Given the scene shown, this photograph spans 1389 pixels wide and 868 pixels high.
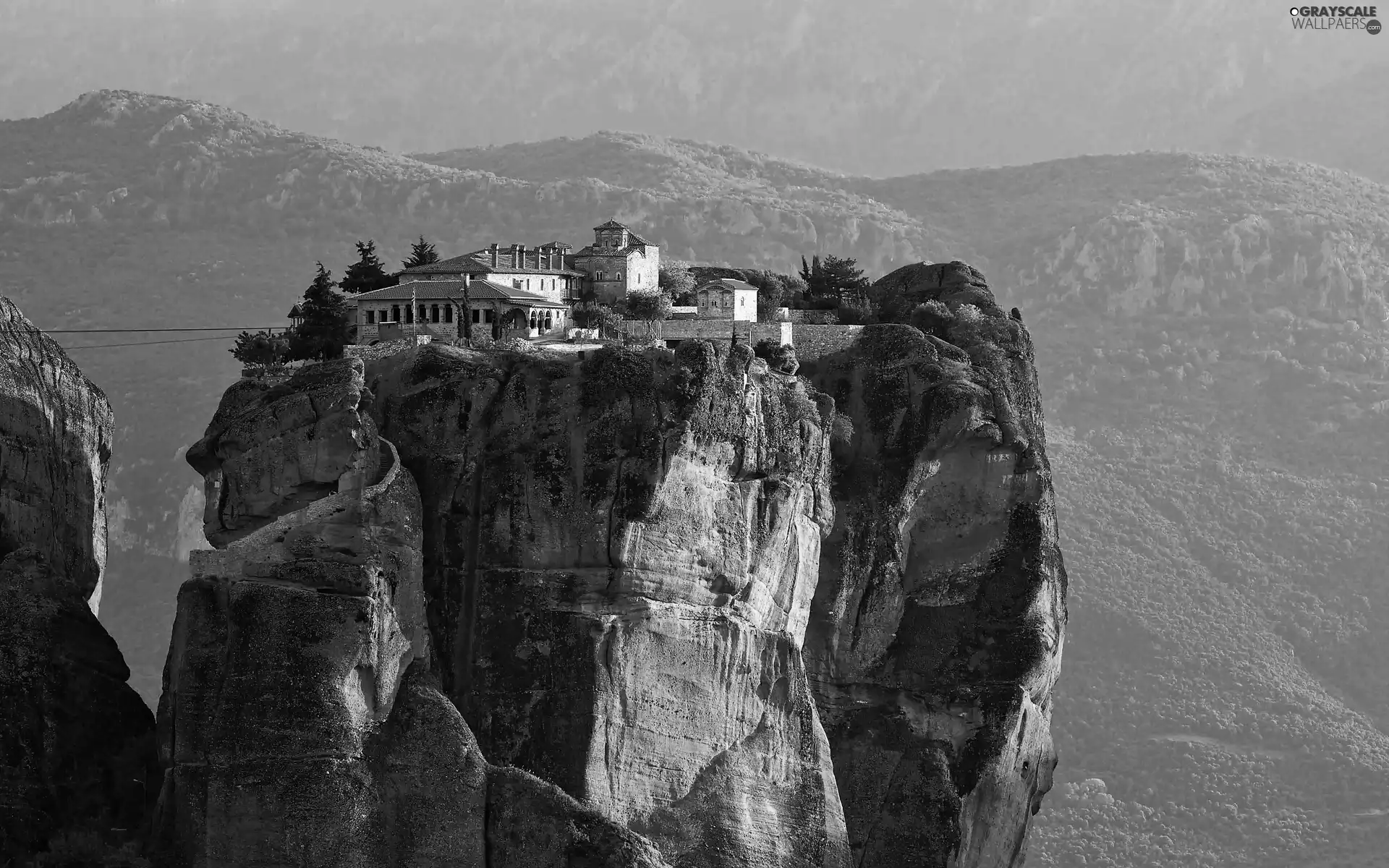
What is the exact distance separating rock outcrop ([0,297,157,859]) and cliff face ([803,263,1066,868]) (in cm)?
1954

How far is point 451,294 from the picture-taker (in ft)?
305

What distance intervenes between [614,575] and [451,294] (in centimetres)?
1176

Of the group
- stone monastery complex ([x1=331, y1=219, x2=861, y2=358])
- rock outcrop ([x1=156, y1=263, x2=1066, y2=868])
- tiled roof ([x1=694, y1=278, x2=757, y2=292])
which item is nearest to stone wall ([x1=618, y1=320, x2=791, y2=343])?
stone monastery complex ([x1=331, y1=219, x2=861, y2=358])

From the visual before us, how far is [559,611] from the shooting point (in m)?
85.0

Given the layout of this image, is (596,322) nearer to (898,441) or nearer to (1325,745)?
(898,441)

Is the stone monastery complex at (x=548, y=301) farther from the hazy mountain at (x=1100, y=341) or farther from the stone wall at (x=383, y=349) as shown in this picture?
the hazy mountain at (x=1100, y=341)

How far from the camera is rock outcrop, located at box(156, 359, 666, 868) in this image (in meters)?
79.8

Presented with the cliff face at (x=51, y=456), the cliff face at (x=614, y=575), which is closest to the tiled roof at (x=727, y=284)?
the cliff face at (x=614, y=575)

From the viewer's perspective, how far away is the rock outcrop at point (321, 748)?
79.8m

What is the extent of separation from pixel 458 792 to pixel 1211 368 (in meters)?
84.2

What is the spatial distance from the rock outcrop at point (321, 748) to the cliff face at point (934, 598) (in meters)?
14.1

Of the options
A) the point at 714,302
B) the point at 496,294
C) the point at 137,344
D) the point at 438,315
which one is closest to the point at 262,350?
the point at 438,315

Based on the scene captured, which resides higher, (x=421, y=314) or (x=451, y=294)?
(x=451, y=294)

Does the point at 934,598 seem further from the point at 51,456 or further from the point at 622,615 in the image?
the point at 51,456
